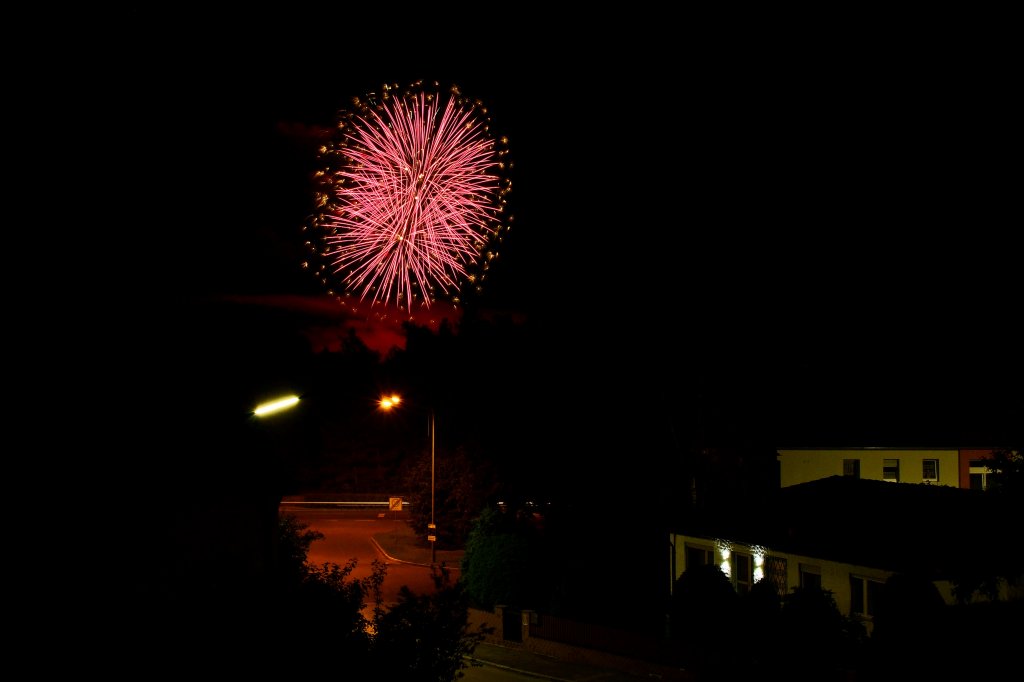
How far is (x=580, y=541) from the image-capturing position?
28.7 meters

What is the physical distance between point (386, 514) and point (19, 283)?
5386 cm

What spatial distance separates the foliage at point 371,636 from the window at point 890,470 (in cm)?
2958

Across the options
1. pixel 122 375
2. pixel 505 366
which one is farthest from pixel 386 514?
pixel 122 375

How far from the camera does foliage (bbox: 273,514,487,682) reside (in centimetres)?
853

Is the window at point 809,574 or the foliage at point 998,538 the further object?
the window at point 809,574

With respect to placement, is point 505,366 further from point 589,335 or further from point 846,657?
point 846,657

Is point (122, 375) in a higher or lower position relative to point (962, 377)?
lower

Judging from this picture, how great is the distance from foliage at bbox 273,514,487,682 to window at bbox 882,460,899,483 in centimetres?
2958

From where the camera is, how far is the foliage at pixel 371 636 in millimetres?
8531

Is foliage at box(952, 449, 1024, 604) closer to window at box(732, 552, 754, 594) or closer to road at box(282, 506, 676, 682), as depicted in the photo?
window at box(732, 552, 754, 594)

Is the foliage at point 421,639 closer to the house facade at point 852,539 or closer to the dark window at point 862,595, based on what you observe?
the house facade at point 852,539

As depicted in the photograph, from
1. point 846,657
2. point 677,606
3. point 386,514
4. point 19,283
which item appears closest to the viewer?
point 19,283

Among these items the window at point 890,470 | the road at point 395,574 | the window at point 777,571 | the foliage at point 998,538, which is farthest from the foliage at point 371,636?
the window at point 890,470

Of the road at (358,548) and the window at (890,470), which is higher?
the window at (890,470)
